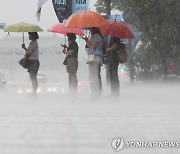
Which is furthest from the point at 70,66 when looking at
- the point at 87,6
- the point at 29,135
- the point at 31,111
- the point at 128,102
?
the point at 87,6

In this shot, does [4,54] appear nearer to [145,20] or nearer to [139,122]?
[145,20]

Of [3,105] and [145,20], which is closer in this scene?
[3,105]

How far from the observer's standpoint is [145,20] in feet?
67.9

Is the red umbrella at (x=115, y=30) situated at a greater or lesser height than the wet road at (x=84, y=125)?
greater

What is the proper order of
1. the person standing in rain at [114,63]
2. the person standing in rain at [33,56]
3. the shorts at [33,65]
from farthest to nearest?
the shorts at [33,65] → the person standing in rain at [33,56] → the person standing in rain at [114,63]

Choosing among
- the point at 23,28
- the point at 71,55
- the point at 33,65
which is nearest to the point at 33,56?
the point at 33,65

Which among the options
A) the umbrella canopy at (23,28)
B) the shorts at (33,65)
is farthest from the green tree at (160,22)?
the shorts at (33,65)

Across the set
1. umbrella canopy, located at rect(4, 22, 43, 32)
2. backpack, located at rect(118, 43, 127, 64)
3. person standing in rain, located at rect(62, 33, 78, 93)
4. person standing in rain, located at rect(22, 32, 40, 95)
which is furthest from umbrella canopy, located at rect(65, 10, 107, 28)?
umbrella canopy, located at rect(4, 22, 43, 32)

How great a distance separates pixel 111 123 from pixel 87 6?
14522 millimetres

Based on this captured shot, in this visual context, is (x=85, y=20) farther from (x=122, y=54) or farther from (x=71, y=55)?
(x=71, y=55)

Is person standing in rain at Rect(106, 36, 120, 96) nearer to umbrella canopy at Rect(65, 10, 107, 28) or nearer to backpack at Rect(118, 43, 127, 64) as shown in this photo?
backpack at Rect(118, 43, 127, 64)

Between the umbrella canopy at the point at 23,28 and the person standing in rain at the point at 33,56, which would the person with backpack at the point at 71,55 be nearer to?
the person standing in rain at the point at 33,56

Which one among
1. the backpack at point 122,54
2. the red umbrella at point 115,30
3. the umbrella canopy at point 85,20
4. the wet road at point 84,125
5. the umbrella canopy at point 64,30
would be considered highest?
the umbrella canopy at point 85,20

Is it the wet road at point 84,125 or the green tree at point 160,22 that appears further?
the green tree at point 160,22
